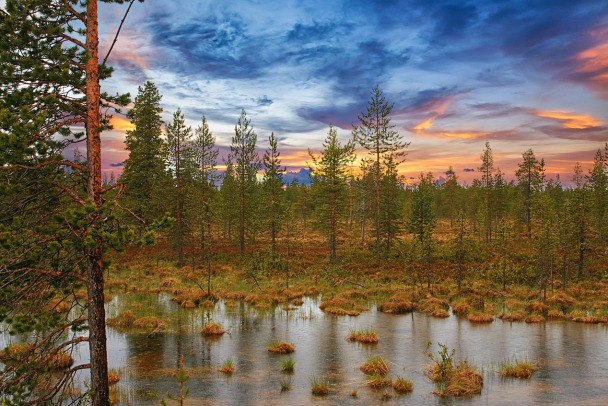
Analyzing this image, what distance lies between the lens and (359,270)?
39.0 meters

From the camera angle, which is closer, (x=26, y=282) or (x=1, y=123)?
(x=1, y=123)

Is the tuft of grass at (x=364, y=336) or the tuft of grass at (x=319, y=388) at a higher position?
the tuft of grass at (x=319, y=388)

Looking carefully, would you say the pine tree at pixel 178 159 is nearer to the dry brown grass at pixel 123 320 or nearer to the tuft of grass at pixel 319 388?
the dry brown grass at pixel 123 320

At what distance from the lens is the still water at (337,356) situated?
13242 mm

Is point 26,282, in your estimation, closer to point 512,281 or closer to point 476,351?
point 476,351

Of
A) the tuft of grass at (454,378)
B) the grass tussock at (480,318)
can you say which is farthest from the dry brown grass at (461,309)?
the tuft of grass at (454,378)

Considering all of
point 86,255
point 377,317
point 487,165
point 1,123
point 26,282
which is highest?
point 487,165

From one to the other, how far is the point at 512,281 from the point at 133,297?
99.0 feet

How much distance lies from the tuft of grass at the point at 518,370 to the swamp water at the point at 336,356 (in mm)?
312

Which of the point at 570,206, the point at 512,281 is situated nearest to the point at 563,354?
the point at 512,281

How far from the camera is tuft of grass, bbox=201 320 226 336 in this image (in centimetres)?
2038

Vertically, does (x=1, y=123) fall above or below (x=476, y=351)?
above

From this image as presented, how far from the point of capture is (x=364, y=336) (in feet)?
64.6

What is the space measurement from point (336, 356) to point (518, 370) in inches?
273
